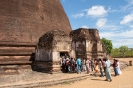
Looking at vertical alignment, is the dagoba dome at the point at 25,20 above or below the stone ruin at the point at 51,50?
above

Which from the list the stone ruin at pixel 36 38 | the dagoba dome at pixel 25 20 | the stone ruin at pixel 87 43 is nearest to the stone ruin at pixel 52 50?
the stone ruin at pixel 36 38

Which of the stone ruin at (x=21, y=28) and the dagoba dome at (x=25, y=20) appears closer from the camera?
the stone ruin at (x=21, y=28)

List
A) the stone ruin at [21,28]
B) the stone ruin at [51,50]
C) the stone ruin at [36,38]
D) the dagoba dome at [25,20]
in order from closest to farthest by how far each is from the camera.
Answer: the stone ruin at [51,50]
the stone ruin at [36,38]
the stone ruin at [21,28]
the dagoba dome at [25,20]

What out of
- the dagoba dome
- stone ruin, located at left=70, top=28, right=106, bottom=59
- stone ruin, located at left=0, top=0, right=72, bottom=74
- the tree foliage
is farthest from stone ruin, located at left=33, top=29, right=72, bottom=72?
the tree foliage

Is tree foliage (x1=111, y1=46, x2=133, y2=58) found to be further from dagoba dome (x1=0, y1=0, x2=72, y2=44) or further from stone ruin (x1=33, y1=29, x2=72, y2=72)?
stone ruin (x1=33, y1=29, x2=72, y2=72)

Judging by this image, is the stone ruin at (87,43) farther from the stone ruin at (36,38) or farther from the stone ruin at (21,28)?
the stone ruin at (21,28)

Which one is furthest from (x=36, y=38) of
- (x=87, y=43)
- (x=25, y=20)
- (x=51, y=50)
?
(x=87, y=43)

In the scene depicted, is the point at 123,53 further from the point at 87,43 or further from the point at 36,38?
the point at 36,38

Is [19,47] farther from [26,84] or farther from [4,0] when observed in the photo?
[26,84]

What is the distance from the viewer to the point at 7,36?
35.7ft

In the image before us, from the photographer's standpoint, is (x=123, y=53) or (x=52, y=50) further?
(x=123, y=53)

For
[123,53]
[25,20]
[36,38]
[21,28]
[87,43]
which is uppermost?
[25,20]

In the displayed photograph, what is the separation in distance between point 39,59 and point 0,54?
226cm

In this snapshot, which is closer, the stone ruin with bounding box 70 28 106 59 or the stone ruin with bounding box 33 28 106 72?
the stone ruin with bounding box 33 28 106 72
